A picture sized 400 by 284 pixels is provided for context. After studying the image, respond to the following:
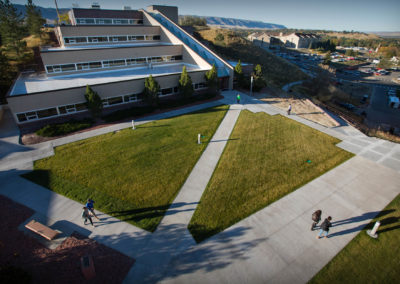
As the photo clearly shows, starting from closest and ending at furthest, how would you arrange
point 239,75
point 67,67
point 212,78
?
1. point 67,67
2. point 212,78
3. point 239,75

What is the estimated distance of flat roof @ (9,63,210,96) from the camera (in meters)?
22.6

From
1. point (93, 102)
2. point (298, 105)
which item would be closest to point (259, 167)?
point (93, 102)

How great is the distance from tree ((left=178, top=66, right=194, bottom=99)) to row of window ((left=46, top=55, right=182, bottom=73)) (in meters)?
8.41

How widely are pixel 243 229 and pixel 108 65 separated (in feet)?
96.9

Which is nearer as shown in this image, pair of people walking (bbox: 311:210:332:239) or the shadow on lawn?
pair of people walking (bbox: 311:210:332:239)

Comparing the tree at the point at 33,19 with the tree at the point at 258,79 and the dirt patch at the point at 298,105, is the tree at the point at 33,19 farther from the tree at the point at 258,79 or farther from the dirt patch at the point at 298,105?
the dirt patch at the point at 298,105

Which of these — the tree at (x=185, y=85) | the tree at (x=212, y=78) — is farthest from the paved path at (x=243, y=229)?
the tree at (x=212, y=78)

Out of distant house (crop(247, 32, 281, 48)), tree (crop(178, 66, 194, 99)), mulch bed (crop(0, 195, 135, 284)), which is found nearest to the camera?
mulch bed (crop(0, 195, 135, 284))

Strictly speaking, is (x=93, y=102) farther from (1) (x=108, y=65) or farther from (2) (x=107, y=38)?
(2) (x=107, y=38)

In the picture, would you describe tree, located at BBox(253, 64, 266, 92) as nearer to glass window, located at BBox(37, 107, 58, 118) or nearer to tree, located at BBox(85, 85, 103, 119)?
tree, located at BBox(85, 85, 103, 119)

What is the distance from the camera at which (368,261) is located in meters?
9.77

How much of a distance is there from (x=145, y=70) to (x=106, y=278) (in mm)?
28641

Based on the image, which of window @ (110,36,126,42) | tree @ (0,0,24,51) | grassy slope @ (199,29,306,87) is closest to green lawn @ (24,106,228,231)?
window @ (110,36,126,42)

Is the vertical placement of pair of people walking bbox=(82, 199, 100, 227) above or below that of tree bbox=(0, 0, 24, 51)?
below
